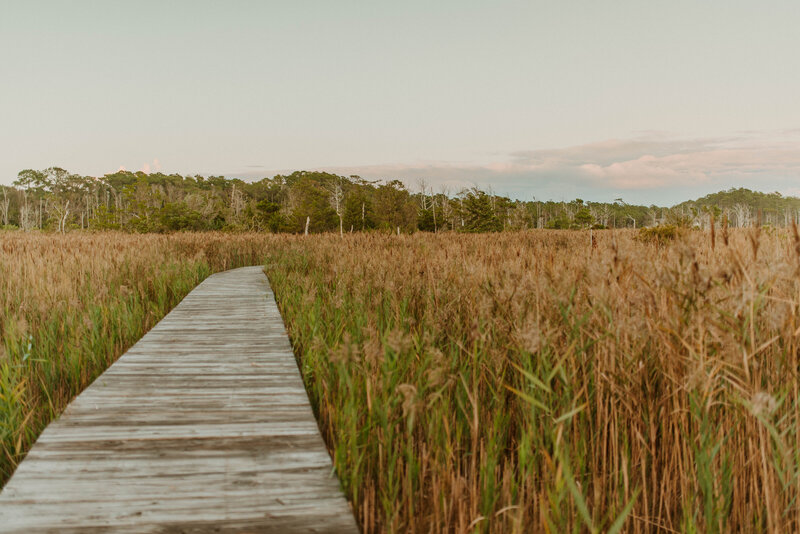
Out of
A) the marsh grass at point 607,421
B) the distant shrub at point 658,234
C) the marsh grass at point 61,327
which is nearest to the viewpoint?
the marsh grass at point 607,421

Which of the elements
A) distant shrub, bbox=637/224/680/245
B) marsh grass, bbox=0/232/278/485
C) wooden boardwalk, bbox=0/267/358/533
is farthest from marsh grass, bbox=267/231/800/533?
distant shrub, bbox=637/224/680/245

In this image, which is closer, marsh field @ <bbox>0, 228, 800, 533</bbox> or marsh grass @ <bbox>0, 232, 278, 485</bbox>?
marsh field @ <bbox>0, 228, 800, 533</bbox>

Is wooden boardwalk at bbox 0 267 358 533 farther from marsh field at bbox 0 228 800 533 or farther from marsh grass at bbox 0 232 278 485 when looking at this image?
marsh grass at bbox 0 232 278 485

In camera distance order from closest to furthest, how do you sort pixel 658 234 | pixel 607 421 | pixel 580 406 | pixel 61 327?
pixel 580 406 → pixel 607 421 → pixel 61 327 → pixel 658 234

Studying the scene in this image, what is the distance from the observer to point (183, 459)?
6.29ft

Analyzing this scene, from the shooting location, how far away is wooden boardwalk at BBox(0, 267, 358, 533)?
5.05 feet

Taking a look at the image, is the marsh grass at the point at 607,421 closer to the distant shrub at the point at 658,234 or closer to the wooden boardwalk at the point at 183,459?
the wooden boardwalk at the point at 183,459

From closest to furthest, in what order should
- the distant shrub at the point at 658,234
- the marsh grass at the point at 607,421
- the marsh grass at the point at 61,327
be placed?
the marsh grass at the point at 607,421 < the marsh grass at the point at 61,327 < the distant shrub at the point at 658,234

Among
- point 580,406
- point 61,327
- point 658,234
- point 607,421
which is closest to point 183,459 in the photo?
point 580,406

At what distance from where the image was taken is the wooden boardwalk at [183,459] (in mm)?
1539

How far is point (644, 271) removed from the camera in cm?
272

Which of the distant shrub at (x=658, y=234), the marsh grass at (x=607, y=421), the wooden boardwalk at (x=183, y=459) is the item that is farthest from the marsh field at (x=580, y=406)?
the distant shrub at (x=658, y=234)

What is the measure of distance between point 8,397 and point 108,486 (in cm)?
112

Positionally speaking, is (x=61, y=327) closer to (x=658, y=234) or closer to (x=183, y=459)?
(x=183, y=459)
